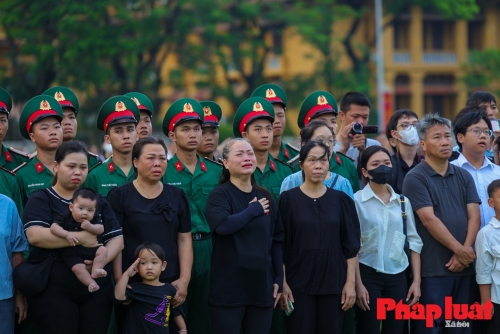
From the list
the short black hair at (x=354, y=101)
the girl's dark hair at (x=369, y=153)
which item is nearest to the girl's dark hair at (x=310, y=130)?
the girl's dark hair at (x=369, y=153)

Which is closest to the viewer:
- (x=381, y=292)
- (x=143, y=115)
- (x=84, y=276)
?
(x=84, y=276)

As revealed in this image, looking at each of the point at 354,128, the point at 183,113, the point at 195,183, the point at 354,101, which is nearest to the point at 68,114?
the point at 183,113

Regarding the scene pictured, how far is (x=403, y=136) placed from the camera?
745 cm

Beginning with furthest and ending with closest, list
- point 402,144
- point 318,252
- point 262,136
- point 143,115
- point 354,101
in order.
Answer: point 354,101 → point 143,115 → point 402,144 → point 262,136 → point 318,252

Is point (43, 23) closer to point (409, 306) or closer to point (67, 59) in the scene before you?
point (67, 59)

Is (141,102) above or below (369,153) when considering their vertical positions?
above

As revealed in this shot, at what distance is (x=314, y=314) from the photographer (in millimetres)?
6117

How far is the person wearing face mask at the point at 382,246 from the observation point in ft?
21.1

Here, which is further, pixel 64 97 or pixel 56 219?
pixel 64 97

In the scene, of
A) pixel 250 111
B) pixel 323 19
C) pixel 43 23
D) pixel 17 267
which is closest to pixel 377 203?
pixel 250 111

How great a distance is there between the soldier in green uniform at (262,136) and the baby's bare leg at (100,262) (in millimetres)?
1838

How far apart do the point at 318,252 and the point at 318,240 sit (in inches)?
3.8

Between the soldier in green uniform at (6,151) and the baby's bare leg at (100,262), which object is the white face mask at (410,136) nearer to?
the baby's bare leg at (100,262)

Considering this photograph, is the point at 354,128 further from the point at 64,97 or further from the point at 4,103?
the point at 4,103
